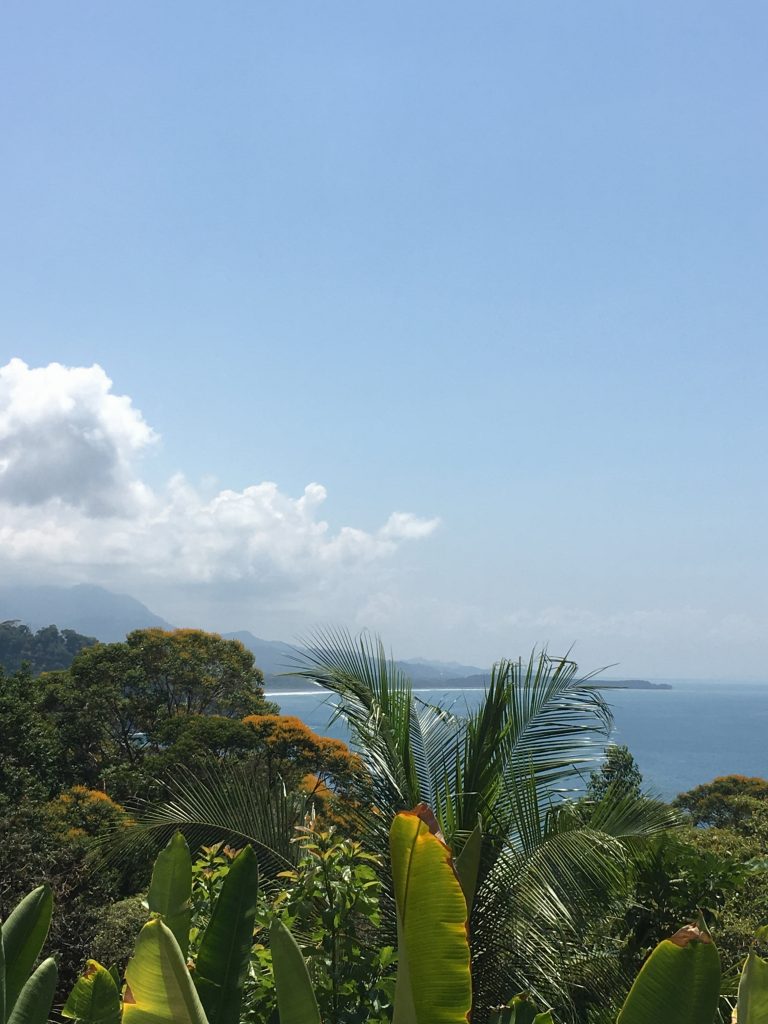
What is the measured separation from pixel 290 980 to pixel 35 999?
529 millimetres

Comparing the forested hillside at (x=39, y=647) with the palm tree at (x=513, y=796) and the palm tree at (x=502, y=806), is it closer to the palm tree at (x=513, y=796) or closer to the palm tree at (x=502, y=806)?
the palm tree at (x=502, y=806)

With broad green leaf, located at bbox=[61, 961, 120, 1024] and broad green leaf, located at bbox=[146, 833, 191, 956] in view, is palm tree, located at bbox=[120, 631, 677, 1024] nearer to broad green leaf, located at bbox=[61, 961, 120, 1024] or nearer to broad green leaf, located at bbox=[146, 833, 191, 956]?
broad green leaf, located at bbox=[146, 833, 191, 956]

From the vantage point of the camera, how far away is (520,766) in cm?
524

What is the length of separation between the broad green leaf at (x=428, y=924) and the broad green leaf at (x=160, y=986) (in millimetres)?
356

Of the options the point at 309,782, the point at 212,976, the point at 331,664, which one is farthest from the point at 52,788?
the point at 212,976

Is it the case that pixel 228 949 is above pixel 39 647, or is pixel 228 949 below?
above

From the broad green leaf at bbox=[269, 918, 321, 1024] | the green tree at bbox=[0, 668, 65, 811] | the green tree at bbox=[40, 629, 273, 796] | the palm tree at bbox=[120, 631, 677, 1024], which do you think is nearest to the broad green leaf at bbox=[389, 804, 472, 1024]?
the broad green leaf at bbox=[269, 918, 321, 1024]

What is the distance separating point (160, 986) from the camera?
1.44 m

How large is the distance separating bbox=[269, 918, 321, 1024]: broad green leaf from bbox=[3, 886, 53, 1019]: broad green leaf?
2.12 ft

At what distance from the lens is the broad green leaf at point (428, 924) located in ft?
4.45

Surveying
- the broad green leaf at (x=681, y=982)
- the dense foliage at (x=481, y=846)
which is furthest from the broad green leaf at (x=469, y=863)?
the dense foliage at (x=481, y=846)

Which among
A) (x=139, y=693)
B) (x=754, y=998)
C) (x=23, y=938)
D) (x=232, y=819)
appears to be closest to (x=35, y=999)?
(x=23, y=938)

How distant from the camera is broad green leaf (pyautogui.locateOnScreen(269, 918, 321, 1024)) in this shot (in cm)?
151

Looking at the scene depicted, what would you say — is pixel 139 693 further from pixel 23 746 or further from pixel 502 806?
pixel 502 806
